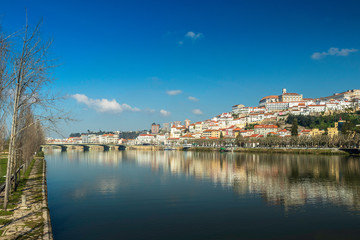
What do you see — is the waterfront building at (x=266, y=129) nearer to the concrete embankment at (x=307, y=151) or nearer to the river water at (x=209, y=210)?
the concrete embankment at (x=307, y=151)

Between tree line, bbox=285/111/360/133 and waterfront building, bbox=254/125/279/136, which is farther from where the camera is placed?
waterfront building, bbox=254/125/279/136

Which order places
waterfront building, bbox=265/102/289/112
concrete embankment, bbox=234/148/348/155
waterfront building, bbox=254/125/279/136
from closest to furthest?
concrete embankment, bbox=234/148/348/155, waterfront building, bbox=254/125/279/136, waterfront building, bbox=265/102/289/112

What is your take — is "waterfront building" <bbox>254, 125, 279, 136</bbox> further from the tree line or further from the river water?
the river water

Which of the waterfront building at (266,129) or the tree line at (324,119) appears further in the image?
the waterfront building at (266,129)

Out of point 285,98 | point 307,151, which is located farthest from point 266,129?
point 307,151

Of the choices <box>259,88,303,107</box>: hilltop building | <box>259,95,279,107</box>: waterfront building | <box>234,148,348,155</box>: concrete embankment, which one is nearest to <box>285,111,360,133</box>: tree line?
<box>259,88,303,107</box>: hilltop building

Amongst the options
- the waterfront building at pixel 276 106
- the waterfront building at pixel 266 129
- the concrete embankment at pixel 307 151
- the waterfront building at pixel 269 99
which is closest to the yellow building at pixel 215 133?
the waterfront building at pixel 266 129

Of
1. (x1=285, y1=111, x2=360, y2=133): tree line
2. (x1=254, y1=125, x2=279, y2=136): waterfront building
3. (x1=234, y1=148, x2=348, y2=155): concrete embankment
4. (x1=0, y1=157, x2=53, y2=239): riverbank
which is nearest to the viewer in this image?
(x1=0, y1=157, x2=53, y2=239): riverbank

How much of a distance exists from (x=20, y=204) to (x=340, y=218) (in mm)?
14014

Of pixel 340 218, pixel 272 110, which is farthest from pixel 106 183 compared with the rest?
pixel 272 110

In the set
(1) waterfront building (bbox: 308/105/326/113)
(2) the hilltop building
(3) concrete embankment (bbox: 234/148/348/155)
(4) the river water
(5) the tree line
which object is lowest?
(4) the river water

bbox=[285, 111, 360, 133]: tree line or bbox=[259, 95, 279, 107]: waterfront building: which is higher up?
bbox=[259, 95, 279, 107]: waterfront building

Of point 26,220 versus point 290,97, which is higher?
point 290,97

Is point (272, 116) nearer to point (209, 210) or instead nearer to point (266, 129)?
point (266, 129)
